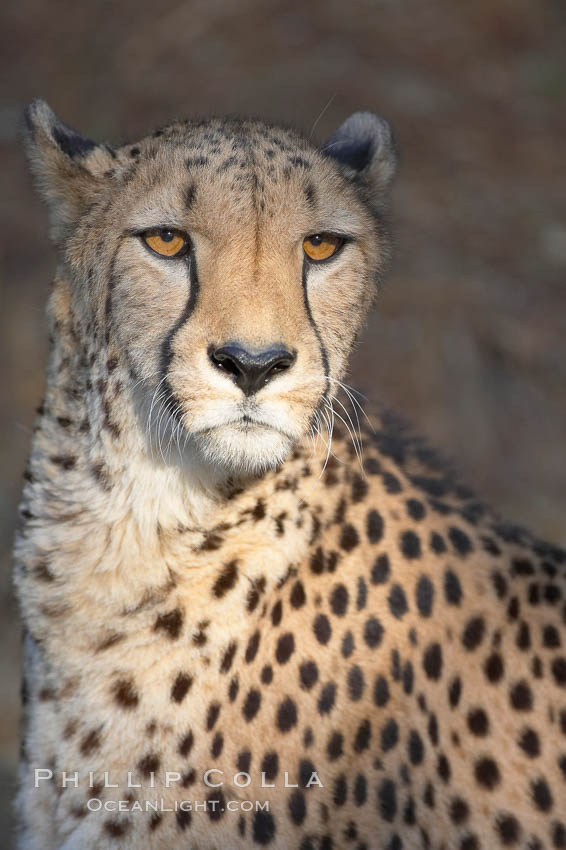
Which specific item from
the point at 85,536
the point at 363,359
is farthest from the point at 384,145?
the point at 363,359

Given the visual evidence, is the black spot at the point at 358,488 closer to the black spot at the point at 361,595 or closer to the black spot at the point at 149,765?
the black spot at the point at 361,595

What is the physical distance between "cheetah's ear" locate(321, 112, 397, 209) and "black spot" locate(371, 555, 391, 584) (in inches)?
35.1

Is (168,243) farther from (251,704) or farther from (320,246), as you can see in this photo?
(251,704)

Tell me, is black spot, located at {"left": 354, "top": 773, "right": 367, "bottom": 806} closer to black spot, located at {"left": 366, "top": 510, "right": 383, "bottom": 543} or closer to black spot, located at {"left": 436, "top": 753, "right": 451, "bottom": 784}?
black spot, located at {"left": 436, "top": 753, "right": 451, "bottom": 784}

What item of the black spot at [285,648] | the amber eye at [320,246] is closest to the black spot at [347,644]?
the black spot at [285,648]

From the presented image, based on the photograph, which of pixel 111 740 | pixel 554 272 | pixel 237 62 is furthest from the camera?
pixel 237 62

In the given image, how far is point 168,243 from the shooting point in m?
2.58

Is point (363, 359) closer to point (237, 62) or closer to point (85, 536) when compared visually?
point (237, 62)

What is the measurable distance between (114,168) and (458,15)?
7.65 metres

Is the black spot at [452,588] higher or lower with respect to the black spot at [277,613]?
higher

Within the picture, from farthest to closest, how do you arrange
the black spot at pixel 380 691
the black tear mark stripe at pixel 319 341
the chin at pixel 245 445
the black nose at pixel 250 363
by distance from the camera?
the black spot at pixel 380 691, the black tear mark stripe at pixel 319 341, the chin at pixel 245 445, the black nose at pixel 250 363

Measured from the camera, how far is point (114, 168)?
2.80 meters

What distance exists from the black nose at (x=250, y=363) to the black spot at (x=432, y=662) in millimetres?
850

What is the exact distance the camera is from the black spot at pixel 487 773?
2811 millimetres
